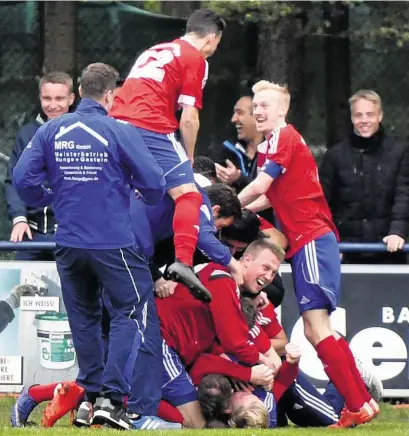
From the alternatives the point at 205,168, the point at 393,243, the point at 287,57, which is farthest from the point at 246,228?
the point at 287,57

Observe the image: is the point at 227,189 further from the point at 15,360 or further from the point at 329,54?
the point at 329,54

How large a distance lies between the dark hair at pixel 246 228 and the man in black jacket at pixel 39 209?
2.22 meters

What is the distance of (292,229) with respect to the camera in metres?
10.1

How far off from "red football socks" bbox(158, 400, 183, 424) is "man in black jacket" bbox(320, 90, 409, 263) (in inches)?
121

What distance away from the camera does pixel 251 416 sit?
30.1 ft

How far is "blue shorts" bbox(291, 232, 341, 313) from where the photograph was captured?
9984 millimetres

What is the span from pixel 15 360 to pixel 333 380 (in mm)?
2885

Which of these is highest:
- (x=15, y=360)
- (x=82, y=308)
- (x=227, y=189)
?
(x=227, y=189)

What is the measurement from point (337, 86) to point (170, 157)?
4.25m

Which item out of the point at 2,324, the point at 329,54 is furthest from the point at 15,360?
the point at 329,54

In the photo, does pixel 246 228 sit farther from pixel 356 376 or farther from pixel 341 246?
pixel 341 246

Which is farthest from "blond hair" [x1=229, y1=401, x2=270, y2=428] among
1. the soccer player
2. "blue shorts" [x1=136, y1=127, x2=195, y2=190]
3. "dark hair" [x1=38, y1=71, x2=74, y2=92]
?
"dark hair" [x1=38, y1=71, x2=74, y2=92]

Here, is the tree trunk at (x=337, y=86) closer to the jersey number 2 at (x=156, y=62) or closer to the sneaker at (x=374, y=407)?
the jersey number 2 at (x=156, y=62)

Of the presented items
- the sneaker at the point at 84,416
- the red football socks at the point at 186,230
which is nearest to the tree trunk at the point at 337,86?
the red football socks at the point at 186,230
